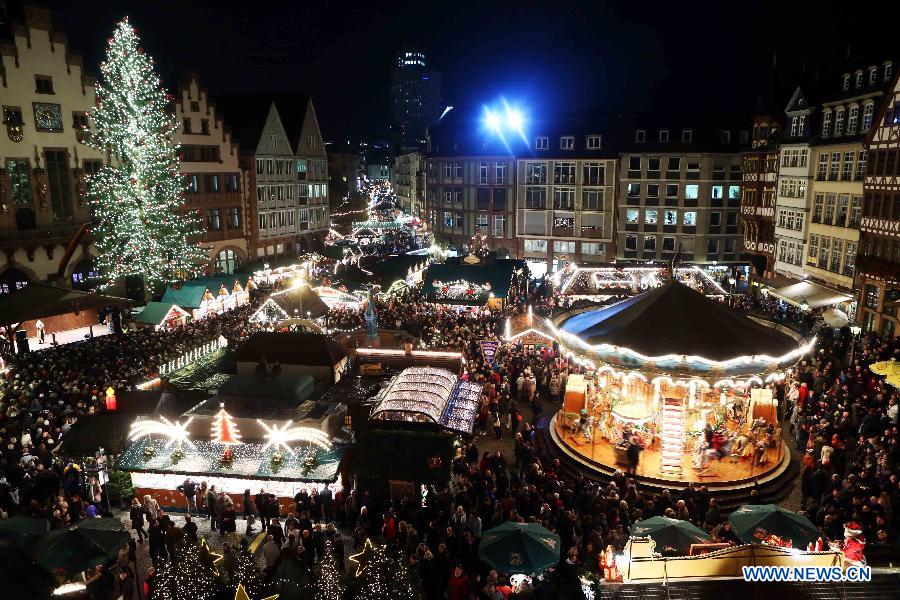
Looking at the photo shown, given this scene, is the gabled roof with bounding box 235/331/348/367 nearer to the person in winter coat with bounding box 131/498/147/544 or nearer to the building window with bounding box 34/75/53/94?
the person in winter coat with bounding box 131/498/147/544

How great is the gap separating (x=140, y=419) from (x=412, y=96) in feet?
634

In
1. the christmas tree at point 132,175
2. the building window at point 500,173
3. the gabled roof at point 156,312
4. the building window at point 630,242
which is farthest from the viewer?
the building window at point 500,173

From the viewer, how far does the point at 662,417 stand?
1780 cm

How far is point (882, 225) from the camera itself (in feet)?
89.8

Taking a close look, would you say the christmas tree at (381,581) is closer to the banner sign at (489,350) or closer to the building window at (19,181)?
the banner sign at (489,350)

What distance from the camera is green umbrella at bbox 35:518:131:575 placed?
10867 mm

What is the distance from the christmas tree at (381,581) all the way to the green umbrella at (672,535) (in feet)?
14.2

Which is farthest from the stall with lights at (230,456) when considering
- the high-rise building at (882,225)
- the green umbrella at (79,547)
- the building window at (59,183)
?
the high-rise building at (882,225)

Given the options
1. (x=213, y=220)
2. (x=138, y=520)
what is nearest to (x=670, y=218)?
(x=213, y=220)

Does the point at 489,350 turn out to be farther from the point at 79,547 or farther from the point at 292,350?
the point at 79,547

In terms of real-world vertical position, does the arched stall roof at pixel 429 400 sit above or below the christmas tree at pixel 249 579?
above

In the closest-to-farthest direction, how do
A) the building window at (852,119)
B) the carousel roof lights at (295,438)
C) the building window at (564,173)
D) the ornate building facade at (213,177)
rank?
the carousel roof lights at (295,438)
the building window at (852,119)
the ornate building facade at (213,177)
the building window at (564,173)

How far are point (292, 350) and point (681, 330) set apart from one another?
459 inches

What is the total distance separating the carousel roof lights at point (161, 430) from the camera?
52.8ft
